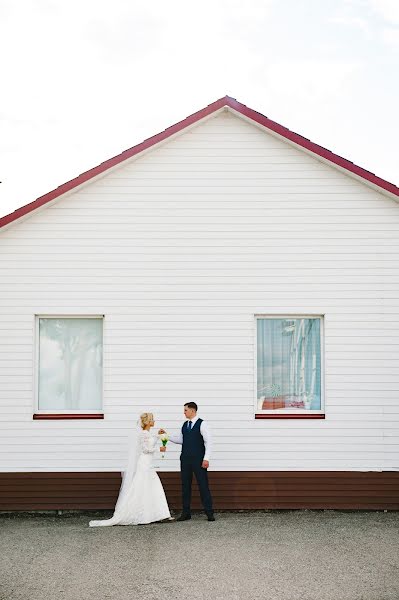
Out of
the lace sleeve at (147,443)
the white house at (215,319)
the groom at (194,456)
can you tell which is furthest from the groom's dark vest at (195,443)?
the white house at (215,319)

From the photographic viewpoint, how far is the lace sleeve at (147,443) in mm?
13438

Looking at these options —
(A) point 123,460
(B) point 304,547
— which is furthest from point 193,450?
(B) point 304,547

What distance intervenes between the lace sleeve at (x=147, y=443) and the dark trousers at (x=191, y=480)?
0.46 metres

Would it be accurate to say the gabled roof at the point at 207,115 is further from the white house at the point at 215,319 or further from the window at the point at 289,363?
the window at the point at 289,363

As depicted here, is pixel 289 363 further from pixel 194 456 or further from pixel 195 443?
pixel 194 456

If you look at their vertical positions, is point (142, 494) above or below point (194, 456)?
below

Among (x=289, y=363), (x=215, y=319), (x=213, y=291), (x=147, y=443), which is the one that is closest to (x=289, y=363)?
(x=289, y=363)

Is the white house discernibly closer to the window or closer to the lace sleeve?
the window

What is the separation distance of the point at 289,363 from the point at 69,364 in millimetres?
3450

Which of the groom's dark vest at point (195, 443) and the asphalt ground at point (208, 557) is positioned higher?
the groom's dark vest at point (195, 443)

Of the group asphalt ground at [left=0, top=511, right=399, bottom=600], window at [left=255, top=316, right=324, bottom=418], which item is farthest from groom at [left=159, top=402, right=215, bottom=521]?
A: window at [left=255, top=316, right=324, bottom=418]

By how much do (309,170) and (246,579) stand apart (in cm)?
700

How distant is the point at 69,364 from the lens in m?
14.5

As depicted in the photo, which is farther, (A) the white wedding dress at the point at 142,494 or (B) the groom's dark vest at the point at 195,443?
(B) the groom's dark vest at the point at 195,443
